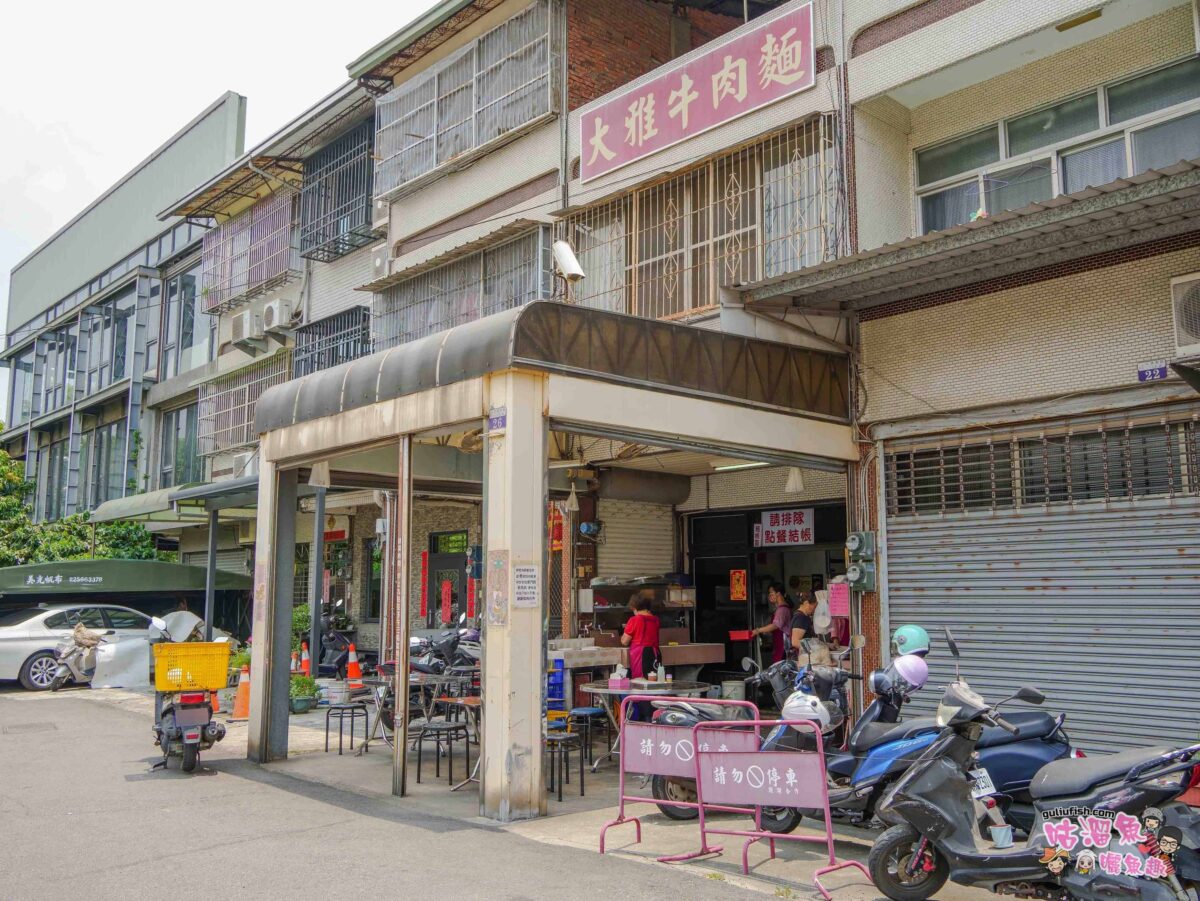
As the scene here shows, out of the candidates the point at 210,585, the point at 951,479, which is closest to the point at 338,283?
the point at 210,585

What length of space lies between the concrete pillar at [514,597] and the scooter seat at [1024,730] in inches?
142

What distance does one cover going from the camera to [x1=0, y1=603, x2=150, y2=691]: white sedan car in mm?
19484

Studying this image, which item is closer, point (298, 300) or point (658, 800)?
point (658, 800)

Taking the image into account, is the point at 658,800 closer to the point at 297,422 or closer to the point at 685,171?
the point at 297,422

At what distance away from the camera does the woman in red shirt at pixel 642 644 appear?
12.9 meters

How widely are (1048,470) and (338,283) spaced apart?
15.4 meters

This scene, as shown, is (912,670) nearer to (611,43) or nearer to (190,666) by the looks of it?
(190,666)

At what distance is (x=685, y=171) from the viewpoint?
13828mm

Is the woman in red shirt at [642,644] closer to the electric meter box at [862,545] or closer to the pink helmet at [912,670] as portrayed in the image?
the electric meter box at [862,545]

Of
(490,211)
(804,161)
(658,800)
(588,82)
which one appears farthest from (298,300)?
(658,800)

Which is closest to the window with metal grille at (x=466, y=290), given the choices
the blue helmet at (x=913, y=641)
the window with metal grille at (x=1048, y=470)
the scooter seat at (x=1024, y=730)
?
the window with metal grille at (x=1048, y=470)

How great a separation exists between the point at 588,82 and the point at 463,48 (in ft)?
9.10

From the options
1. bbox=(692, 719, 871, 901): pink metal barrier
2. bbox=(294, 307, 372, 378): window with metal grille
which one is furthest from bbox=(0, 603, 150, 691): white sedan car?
bbox=(692, 719, 871, 901): pink metal barrier

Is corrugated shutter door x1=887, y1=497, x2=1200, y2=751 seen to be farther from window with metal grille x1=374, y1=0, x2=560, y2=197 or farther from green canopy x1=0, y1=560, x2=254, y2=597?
green canopy x1=0, y1=560, x2=254, y2=597
